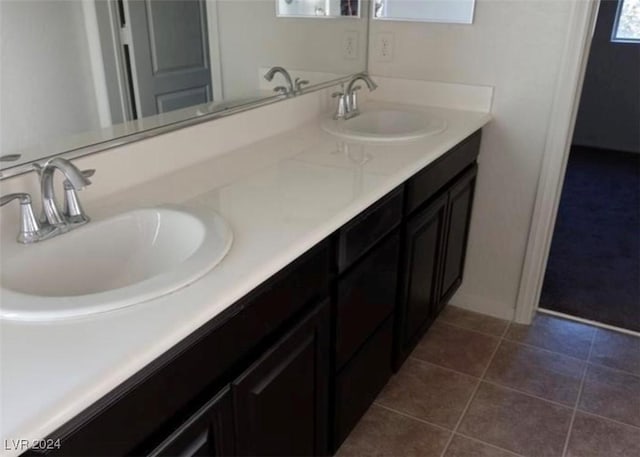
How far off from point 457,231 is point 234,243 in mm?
1362

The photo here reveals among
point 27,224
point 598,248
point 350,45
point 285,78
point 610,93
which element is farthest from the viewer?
point 610,93

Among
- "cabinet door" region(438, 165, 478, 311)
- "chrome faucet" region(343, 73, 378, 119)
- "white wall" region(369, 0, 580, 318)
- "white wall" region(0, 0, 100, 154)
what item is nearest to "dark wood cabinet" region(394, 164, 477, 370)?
"cabinet door" region(438, 165, 478, 311)

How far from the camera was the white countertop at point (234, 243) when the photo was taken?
72 centimetres

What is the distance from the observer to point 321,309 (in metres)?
1.34

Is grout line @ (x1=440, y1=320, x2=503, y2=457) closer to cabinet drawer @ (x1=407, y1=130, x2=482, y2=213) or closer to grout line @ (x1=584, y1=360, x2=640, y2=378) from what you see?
Answer: grout line @ (x1=584, y1=360, x2=640, y2=378)

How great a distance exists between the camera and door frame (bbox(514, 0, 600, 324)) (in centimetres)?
202

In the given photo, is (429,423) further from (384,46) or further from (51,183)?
(384,46)

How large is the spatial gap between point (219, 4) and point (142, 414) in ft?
4.09

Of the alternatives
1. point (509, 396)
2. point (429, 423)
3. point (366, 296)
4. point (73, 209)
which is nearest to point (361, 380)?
point (366, 296)

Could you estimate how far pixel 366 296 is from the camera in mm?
1582

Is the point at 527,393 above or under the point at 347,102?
under

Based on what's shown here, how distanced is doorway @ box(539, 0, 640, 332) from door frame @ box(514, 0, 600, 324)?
0.23 m

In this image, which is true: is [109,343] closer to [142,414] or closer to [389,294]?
[142,414]

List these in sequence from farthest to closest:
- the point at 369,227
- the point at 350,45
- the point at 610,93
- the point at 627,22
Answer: the point at 610,93, the point at 627,22, the point at 350,45, the point at 369,227
